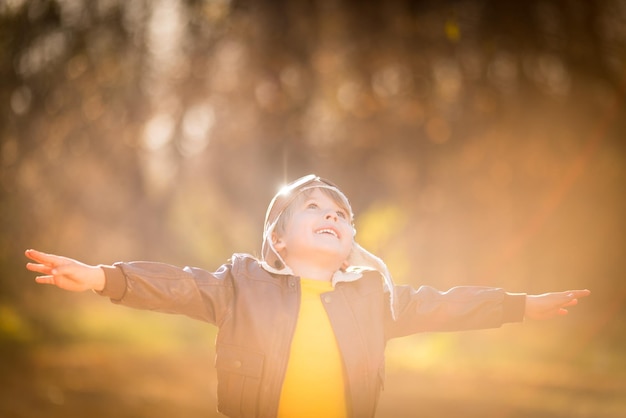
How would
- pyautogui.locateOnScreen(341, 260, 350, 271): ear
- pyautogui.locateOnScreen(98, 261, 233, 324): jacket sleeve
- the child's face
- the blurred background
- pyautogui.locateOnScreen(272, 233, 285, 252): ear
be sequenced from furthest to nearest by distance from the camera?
the blurred background → pyautogui.locateOnScreen(341, 260, 350, 271): ear → pyautogui.locateOnScreen(272, 233, 285, 252): ear → the child's face → pyautogui.locateOnScreen(98, 261, 233, 324): jacket sleeve

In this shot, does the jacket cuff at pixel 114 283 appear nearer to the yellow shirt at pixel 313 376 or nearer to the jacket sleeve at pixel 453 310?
the yellow shirt at pixel 313 376

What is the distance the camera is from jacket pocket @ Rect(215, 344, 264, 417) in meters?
2.45

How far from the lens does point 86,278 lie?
2.29 metres

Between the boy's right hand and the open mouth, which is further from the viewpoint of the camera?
the open mouth

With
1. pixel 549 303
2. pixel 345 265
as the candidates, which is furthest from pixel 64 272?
pixel 549 303

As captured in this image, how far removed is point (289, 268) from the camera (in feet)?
8.70

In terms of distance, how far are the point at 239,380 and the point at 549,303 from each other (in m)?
1.12

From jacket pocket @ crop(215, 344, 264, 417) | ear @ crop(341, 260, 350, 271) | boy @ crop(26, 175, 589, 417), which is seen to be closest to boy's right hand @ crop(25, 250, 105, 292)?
boy @ crop(26, 175, 589, 417)

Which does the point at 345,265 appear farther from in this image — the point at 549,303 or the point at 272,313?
the point at 549,303

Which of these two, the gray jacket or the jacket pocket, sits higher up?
the gray jacket

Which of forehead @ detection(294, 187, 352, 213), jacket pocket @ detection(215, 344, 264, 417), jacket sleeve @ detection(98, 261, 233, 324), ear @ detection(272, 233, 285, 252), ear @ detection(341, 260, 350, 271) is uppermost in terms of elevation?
forehead @ detection(294, 187, 352, 213)

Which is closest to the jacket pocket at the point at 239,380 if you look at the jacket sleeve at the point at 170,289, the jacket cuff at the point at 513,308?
the jacket sleeve at the point at 170,289

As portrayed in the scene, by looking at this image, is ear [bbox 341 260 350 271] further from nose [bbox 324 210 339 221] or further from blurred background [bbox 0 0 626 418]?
blurred background [bbox 0 0 626 418]

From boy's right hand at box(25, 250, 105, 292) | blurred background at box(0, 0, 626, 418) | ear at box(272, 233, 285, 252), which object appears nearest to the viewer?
boy's right hand at box(25, 250, 105, 292)
